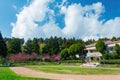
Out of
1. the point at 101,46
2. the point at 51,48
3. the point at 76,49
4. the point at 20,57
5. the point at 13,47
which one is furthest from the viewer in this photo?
the point at 51,48

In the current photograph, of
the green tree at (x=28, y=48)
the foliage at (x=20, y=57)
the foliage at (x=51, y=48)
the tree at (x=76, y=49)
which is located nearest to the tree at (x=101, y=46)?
the tree at (x=76, y=49)

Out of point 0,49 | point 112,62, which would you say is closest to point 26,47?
point 0,49

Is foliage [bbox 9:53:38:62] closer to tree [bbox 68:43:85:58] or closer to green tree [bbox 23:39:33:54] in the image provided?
green tree [bbox 23:39:33:54]

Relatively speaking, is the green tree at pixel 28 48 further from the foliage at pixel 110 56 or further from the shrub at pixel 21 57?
the foliage at pixel 110 56

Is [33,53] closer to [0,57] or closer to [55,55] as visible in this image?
[55,55]

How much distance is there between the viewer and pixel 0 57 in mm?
76938

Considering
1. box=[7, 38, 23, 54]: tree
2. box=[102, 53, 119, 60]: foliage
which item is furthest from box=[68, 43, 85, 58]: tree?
box=[7, 38, 23, 54]: tree

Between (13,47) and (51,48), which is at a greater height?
(13,47)

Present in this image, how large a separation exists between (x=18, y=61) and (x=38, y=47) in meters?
14.5

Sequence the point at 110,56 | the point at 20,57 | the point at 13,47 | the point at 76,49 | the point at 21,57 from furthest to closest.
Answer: the point at 13,47, the point at 21,57, the point at 20,57, the point at 76,49, the point at 110,56

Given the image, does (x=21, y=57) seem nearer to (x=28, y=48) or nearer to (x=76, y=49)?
(x=28, y=48)

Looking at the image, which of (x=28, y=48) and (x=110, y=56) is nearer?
(x=110, y=56)

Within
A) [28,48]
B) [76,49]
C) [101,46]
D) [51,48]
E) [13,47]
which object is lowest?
[101,46]

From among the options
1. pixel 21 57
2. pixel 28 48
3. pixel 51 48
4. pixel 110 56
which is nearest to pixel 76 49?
pixel 21 57
